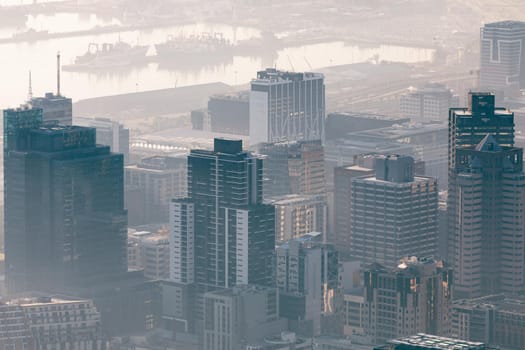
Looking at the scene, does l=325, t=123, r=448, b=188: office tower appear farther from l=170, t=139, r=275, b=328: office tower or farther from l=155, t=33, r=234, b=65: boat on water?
l=155, t=33, r=234, b=65: boat on water

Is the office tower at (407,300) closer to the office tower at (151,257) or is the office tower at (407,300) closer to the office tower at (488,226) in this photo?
the office tower at (488,226)

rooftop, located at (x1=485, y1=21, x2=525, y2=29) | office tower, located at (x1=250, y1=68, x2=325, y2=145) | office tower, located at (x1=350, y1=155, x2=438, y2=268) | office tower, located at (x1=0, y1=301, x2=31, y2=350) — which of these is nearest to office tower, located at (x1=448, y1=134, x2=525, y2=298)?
office tower, located at (x1=350, y1=155, x2=438, y2=268)

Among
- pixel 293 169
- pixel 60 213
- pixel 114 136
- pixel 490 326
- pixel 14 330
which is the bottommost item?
pixel 490 326

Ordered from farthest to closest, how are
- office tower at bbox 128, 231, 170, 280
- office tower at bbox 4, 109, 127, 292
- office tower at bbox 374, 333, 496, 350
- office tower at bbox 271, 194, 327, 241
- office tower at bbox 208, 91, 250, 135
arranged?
office tower at bbox 208, 91, 250, 135 < office tower at bbox 271, 194, 327, 241 < office tower at bbox 128, 231, 170, 280 < office tower at bbox 4, 109, 127, 292 < office tower at bbox 374, 333, 496, 350

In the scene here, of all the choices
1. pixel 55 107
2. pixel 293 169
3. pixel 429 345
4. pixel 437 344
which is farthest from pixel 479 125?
pixel 429 345

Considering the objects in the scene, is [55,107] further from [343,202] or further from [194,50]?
[194,50]

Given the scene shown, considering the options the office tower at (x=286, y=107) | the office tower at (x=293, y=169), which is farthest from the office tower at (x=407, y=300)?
the office tower at (x=286, y=107)
